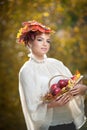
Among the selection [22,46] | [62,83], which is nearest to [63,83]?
[62,83]

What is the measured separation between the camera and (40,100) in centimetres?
148

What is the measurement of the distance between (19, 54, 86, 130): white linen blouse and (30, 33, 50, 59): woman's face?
2 centimetres

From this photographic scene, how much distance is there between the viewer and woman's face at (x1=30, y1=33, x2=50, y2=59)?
5.00 feet

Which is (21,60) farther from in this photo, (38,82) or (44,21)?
(38,82)

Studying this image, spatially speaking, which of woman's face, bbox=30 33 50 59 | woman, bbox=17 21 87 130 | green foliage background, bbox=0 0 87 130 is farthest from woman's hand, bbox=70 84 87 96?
green foliage background, bbox=0 0 87 130

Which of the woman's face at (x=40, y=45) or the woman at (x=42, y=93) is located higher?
the woman's face at (x=40, y=45)

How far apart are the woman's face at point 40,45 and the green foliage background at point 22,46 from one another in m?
1.12

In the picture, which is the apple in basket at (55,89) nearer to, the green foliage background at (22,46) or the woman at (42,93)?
the woman at (42,93)

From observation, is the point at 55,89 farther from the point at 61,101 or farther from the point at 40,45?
the point at 40,45

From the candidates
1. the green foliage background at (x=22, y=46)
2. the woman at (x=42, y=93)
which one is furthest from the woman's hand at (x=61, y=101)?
the green foliage background at (x=22, y=46)

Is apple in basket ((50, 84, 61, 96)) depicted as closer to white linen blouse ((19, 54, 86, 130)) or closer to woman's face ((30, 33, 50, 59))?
white linen blouse ((19, 54, 86, 130))

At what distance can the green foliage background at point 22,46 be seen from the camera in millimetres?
2684

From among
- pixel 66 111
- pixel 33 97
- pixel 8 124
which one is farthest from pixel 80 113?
pixel 8 124

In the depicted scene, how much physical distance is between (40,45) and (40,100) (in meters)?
0.20
